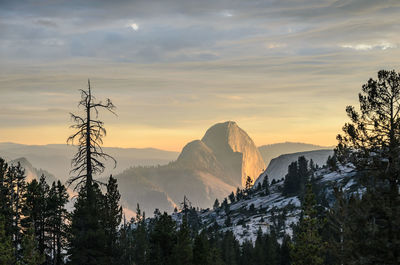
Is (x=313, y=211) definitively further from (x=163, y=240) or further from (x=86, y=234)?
(x=86, y=234)

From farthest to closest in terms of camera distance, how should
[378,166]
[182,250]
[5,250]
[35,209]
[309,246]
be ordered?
[182,250] → [35,209] → [309,246] → [5,250] → [378,166]

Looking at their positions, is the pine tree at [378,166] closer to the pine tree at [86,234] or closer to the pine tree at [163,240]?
the pine tree at [86,234]

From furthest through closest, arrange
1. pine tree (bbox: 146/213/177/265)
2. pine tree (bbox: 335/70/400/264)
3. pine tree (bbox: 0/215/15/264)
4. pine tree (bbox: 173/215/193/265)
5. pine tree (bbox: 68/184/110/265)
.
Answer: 1. pine tree (bbox: 146/213/177/265)
2. pine tree (bbox: 173/215/193/265)
3. pine tree (bbox: 68/184/110/265)
4. pine tree (bbox: 0/215/15/264)
5. pine tree (bbox: 335/70/400/264)

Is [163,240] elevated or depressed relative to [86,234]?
depressed

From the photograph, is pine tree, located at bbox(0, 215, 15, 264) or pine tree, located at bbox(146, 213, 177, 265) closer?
pine tree, located at bbox(0, 215, 15, 264)

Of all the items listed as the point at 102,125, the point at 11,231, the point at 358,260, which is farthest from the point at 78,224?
the point at 358,260

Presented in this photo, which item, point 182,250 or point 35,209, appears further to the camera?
point 182,250

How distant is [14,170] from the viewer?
6000 cm

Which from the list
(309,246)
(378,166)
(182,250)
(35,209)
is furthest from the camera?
(182,250)

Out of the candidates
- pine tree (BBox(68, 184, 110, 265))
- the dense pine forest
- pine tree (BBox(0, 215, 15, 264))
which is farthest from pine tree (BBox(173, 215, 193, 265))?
pine tree (BBox(0, 215, 15, 264))

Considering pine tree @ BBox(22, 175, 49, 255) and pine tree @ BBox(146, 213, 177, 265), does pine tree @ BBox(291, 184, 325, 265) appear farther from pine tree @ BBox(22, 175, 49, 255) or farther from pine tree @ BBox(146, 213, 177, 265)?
pine tree @ BBox(22, 175, 49, 255)

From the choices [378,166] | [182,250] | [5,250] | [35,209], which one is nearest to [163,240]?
[182,250]

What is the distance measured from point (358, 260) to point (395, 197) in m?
4.77

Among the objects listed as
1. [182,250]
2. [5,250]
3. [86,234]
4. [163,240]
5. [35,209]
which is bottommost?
[182,250]
